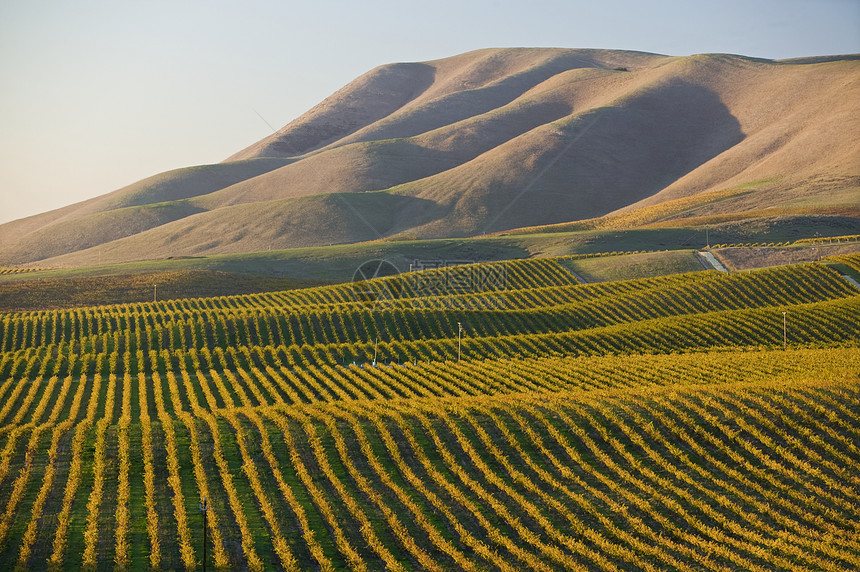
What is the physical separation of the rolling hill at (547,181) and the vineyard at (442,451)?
75.4 meters

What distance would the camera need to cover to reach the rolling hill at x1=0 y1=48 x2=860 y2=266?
130000mm

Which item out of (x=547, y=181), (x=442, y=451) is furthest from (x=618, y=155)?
(x=442, y=451)

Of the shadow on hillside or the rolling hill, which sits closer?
the rolling hill

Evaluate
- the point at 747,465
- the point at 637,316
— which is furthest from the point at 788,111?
the point at 747,465

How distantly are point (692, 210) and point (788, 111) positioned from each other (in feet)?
207

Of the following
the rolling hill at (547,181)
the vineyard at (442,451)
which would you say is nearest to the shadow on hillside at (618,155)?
the rolling hill at (547,181)

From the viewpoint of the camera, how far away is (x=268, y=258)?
94688mm

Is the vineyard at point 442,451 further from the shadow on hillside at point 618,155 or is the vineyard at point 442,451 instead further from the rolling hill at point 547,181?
the shadow on hillside at point 618,155

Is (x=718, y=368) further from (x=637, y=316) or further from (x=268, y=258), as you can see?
(x=268, y=258)

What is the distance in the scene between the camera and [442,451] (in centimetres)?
2633

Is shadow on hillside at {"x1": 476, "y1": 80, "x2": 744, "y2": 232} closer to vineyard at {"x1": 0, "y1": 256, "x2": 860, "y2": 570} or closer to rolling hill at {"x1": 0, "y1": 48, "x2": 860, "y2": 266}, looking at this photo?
rolling hill at {"x1": 0, "y1": 48, "x2": 860, "y2": 266}

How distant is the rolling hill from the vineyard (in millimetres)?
75409

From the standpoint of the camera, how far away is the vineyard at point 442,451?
65.1 ft

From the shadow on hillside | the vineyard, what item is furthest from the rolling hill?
the vineyard
